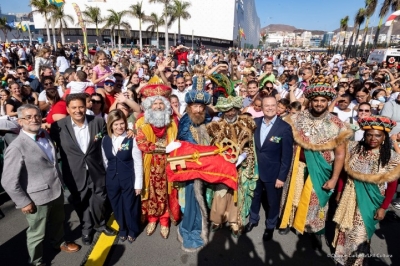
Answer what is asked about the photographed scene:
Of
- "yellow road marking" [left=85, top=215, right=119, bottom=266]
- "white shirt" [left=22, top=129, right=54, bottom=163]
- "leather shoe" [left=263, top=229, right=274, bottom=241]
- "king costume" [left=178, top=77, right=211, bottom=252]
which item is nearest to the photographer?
"white shirt" [left=22, top=129, right=54, bottom=163]

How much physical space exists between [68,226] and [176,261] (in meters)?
1.79

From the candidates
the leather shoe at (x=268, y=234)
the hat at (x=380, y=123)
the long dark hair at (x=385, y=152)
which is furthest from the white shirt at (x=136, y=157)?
the long dark hair at (x=385, y=152)

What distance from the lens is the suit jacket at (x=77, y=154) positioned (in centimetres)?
308

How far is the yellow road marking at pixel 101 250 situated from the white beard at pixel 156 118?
1.78 metres

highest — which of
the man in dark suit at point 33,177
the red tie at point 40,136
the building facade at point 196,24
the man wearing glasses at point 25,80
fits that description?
the building facade at point 196,24

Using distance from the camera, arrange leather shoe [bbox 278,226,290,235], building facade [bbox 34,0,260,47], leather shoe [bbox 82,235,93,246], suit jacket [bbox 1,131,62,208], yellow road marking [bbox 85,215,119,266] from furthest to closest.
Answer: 1. building facade [bbox 34,0,260,47]
2. leather shoe [bbox 278,226,290,235]
3. leather shoe [bbox 82,235,93,246]
4. yellow road marking [bbox 85,215,119,266]
5. suit jacket [bbox 1,131,62,208]

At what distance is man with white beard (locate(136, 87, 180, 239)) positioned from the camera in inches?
128

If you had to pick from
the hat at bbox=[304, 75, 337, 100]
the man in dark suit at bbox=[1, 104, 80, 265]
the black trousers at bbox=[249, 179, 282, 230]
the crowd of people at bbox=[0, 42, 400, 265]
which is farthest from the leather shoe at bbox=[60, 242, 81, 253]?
the hat at bbox=[304, 75, 337, 100]

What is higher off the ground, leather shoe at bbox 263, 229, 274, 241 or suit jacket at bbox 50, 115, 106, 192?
suit jacket at bbox 50, 115, 106, 192

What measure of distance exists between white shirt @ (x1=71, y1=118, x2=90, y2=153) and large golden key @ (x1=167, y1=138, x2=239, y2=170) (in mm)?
1058

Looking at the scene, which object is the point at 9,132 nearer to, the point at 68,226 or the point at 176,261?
the point at 68,226

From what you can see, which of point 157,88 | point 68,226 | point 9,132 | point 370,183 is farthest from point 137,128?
point 370,183

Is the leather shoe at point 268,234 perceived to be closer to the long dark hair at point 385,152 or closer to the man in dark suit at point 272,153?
the man in dark suit at point 272,153

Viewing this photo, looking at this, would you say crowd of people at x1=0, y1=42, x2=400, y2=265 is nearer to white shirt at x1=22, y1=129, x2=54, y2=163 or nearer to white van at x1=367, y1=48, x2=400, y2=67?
white shirt at x1=22, y1=129, x2=54, y2=163
